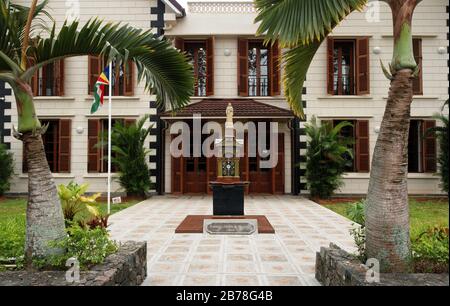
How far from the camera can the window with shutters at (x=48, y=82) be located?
14430 mm

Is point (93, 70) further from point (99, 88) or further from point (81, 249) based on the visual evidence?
point (81, 249)

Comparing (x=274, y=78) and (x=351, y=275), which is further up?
(x=274, y=78)

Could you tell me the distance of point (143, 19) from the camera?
14.4 metres

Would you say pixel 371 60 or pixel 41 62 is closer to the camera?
pixel 41 62

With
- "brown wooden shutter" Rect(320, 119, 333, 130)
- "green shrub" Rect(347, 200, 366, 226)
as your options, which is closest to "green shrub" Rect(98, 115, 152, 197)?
"brown wooden shutter" Rect(320, 119, 333, 130)

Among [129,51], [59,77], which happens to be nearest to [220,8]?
[59,77]

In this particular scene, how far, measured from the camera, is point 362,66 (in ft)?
46.0

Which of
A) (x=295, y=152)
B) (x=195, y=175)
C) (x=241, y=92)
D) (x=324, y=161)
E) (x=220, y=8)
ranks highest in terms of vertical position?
(x=220, y=8)

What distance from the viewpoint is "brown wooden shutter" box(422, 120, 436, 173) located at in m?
13.9

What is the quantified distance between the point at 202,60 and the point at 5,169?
798 cm

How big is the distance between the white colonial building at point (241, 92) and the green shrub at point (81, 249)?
10337 millimetres

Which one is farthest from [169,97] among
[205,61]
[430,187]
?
[430,187]

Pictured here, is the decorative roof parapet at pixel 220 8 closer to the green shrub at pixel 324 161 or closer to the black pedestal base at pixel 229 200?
the green shrub at pixel 324 161

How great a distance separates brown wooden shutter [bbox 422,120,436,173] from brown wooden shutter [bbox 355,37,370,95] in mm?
2464
